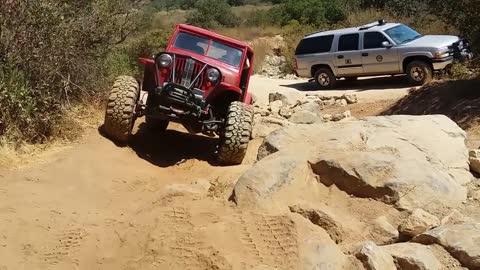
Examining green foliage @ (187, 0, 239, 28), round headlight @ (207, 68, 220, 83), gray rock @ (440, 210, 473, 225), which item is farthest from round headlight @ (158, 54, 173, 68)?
green foliage @ (187, 0, 239, 28)

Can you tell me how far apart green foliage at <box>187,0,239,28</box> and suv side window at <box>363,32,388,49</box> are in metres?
24.5

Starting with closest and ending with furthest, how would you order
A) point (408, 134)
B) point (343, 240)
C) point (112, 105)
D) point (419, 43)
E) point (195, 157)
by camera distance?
point (343, 240)
point (408, 134)
point (112, 105)
point (195, 157)
point (419, 43)

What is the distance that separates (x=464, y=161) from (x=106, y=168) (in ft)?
14.4

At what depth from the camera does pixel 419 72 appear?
602 inches

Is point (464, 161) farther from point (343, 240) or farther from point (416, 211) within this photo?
point (343, 240)

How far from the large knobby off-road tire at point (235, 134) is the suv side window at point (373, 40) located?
8.60m

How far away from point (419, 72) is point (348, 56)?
226 cm

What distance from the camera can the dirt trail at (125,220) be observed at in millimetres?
5008

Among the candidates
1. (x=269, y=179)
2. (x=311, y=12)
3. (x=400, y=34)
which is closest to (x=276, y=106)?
(x=400, y=34)

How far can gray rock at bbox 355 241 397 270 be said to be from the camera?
4426 millimetres

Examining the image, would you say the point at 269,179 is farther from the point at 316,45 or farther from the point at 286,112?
the point at 316,45

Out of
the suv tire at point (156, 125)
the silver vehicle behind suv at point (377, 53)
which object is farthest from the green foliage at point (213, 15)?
the suv tire at point (156, 125)

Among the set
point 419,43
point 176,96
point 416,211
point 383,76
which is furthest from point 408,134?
point 383,76

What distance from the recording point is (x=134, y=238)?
5.59m
